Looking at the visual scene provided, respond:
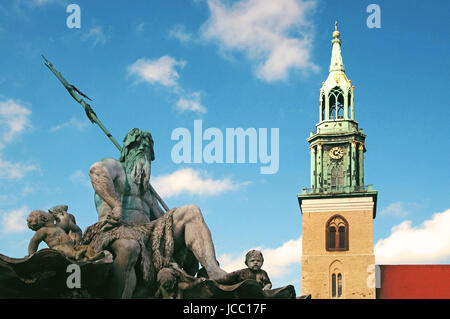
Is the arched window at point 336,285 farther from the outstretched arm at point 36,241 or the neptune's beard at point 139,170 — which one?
the outstretched arm at point 36,241

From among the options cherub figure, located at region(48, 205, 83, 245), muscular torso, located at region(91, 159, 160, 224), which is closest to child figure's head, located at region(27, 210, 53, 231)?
cherub figure, located at region(48, 205, 83, 245)

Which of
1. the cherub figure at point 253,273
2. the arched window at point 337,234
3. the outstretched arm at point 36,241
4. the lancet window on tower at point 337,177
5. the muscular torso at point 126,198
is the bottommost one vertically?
the cherub figure at point 253,273

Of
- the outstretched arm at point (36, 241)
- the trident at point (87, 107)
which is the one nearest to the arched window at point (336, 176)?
the trident at point (87, 107)

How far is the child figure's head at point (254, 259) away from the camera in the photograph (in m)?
9.10

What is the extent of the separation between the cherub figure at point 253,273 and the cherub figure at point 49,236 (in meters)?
1.64

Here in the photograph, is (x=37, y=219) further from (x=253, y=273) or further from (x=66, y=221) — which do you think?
(x=253, y=273)

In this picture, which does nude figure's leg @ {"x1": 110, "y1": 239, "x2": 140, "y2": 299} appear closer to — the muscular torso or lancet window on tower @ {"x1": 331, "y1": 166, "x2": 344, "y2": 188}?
the muscular torso

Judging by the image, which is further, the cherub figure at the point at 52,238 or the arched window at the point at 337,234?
the arched window at the point at 337,234

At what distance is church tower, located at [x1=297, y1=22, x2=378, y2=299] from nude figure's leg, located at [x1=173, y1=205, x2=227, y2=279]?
64.0 meters

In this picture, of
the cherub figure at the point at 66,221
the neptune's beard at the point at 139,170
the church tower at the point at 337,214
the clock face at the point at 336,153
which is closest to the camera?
the cherub figure at the point at 66,221

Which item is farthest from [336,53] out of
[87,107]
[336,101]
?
[87,107]
